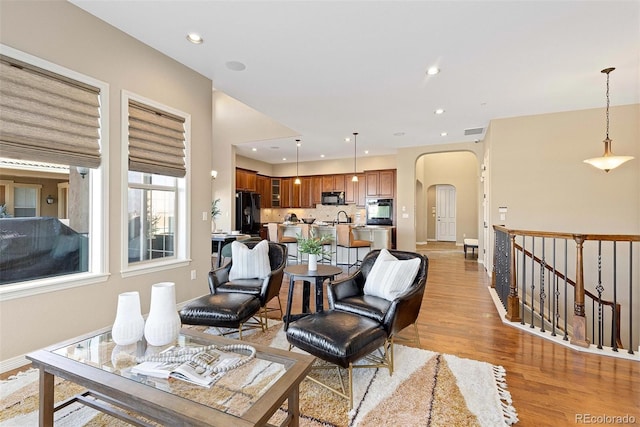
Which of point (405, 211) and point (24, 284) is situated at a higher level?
point (405, 211)

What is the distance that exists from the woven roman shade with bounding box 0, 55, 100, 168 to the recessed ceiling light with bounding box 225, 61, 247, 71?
139 cm

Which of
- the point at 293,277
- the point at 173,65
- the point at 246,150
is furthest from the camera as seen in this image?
the point at 246,150

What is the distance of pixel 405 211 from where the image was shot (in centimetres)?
769

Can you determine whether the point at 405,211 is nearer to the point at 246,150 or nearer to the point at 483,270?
the point at 483,270

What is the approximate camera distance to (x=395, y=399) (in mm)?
1914

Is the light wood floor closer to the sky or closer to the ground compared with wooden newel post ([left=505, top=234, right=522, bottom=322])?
closer to the ground

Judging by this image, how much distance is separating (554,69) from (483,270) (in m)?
4.03

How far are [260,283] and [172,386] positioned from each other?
1.77 m

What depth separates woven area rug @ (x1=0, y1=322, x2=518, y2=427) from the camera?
1.71m

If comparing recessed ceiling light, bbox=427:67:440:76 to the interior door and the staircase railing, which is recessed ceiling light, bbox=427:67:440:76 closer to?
the staircase railing

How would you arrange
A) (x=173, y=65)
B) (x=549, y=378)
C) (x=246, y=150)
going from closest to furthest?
(x=549, y=378) < (x=173, y=65) < (x=246, y=150)

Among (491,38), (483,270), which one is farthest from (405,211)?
(491,38)

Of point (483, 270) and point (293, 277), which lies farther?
point (483, 270)

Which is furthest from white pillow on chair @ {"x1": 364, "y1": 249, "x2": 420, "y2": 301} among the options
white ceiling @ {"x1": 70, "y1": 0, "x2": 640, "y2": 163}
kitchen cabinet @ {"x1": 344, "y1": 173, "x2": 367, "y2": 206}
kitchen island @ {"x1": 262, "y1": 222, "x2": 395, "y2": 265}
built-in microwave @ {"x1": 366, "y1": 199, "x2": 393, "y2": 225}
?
kitchen cabinet @ {"x1": 344, "y1": 173, "x2": 367, "y2": 206}
